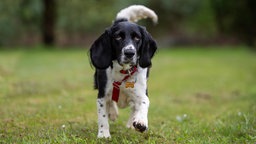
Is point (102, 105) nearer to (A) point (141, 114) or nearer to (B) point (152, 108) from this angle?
(A) point (141, 114)

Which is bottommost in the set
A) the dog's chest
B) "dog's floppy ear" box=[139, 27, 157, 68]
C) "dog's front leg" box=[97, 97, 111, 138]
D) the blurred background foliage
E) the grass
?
the blurred background foliage

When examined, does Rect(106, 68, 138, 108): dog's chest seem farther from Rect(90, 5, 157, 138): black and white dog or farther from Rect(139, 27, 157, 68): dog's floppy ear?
Rect(139, 27, 157, 68): dog's floppy ear

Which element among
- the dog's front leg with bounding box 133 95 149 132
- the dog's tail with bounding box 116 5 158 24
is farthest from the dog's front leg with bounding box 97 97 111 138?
the dog's tail with bounding box 116 5 158 24

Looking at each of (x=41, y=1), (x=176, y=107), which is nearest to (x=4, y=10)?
(x=41, y=1)

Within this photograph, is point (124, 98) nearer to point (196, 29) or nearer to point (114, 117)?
point (114, 117)

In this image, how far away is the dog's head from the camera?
19.1 ft

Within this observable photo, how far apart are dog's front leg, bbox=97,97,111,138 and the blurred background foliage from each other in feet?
78.6

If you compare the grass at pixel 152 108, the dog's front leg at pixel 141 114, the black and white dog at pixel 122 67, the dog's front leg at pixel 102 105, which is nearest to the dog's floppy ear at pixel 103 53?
the black and white dog at pixel 122 67

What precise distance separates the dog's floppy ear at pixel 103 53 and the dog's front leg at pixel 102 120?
0.51 metres

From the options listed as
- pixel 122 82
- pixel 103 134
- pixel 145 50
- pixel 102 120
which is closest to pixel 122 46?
pixel 145 50

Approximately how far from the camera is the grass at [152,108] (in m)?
6.07

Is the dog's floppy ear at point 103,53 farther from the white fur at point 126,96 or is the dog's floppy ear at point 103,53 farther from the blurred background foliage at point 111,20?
the blurred background foliage at point 111,20

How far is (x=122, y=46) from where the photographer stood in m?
5.80

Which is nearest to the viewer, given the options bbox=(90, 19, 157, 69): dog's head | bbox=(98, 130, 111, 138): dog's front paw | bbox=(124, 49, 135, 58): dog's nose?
bbox=(124, 49, 135, 58): dog's nose
